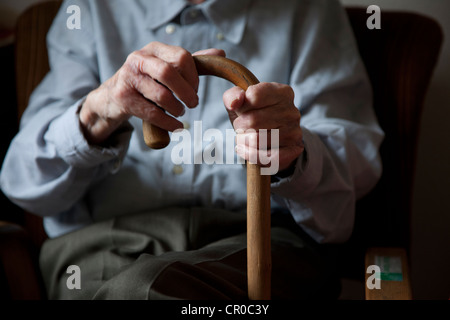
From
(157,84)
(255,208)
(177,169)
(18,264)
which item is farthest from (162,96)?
(18,264)

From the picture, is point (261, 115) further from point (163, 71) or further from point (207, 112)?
point (207, 112)

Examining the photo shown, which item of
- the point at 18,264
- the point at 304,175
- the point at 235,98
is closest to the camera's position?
the point at 235,98

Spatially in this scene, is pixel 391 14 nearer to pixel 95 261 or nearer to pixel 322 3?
pixel 322 3

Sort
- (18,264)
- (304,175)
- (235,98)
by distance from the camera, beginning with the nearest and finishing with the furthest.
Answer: (235,98), (304,175), (18,264)

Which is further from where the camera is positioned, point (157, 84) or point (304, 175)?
point (304, 175)

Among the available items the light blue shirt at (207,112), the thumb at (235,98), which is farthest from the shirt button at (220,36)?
the thumb at (235,98)

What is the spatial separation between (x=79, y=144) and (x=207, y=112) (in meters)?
0.19

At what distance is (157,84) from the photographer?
1.82ft

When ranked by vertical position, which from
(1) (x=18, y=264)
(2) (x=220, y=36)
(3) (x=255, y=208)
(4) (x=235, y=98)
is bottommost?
(1) (x=18, y=264)

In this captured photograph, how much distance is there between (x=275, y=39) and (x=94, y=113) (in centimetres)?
30

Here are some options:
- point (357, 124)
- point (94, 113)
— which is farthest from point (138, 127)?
point (357, 124)

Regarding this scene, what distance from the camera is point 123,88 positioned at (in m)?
0.58

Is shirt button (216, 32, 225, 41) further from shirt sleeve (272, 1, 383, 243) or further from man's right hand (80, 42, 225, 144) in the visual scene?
man's right hand (80, 42, 225, 144)

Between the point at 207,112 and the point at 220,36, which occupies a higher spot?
the point at 220,36
